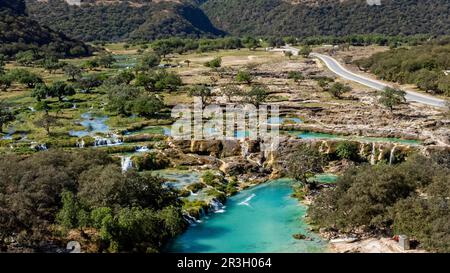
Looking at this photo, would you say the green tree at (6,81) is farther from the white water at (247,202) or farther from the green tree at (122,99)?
the white water at (247,202)

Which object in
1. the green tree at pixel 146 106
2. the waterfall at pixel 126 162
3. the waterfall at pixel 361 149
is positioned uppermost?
the green tree at pixel 146 106

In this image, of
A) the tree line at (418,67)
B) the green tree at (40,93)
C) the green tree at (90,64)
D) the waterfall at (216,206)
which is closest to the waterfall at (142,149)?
the waterfall at (216,206)

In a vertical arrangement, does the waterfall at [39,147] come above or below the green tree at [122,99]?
below

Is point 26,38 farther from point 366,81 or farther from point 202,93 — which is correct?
point 366,81

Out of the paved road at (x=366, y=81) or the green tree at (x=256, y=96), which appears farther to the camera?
the paved road at (x=366, y=81)

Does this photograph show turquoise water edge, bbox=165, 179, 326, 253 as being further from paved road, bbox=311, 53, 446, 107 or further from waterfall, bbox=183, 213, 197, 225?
paved road, bbox=311, 53, 446, 107
